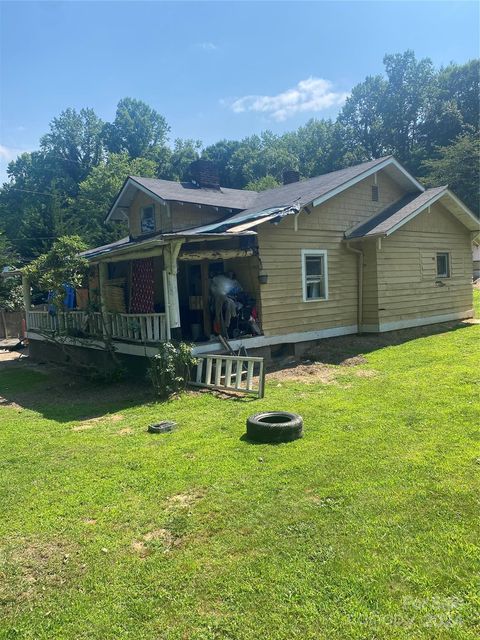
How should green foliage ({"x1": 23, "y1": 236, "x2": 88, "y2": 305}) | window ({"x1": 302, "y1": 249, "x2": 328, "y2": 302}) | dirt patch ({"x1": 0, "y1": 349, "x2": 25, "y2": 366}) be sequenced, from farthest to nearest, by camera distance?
dirt patch ({"x1": 0, "y1": 349, "x2": 25, "y2": 366}), window ({"x1": 302, "y1": 249, "x2": 328, "y2": 302}), green foliage ({"x1": 23, "y1": 236, "x2": 88, "y2": 305})

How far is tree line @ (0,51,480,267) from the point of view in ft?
155

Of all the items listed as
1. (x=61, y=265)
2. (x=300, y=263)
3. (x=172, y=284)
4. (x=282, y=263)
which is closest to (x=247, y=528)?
(x=172, y=284)

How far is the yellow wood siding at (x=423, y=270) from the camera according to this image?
1389cm

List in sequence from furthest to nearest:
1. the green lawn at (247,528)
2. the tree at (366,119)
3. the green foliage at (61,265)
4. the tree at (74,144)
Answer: the tree at (74,144) → the tree at (366,119) → the green foliage at (61,265) → the green lawn at (247,528)

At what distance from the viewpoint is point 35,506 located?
4387 mm

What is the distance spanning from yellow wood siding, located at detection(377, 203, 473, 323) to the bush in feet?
22.4

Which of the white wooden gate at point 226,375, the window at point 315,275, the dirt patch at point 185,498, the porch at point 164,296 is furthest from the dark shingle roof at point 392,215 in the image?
the dirt patch at point 185,498

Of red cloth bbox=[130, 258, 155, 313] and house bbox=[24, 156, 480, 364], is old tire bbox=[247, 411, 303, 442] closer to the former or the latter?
house bbox=[24, 156, 480, 364]

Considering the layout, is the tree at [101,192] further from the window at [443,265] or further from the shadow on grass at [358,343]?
the shadow on grass at [358,343]

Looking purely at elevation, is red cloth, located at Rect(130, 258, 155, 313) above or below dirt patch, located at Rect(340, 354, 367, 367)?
above

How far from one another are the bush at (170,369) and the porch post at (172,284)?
0.61 metres

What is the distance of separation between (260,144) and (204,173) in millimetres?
50394

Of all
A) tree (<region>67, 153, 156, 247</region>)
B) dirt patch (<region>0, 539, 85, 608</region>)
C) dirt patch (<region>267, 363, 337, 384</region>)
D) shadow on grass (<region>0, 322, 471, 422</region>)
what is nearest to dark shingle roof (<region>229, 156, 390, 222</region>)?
shadow on grass (<region>0, 322, 471, 422</region>)

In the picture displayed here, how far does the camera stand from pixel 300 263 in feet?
40.8
